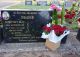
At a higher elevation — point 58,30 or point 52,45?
point 58,30

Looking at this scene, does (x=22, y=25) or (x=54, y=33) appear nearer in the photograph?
(x=54, y=33)

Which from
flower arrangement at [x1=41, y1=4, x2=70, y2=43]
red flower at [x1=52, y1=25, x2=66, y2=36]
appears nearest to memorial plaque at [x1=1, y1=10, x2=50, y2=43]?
flower arrangement at [x1=41, y1=4, x2=70, y2=43]

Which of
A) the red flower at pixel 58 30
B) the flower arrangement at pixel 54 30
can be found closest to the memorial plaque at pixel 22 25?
the flower arrangement at pixel 54 30

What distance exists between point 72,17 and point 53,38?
0.65 m

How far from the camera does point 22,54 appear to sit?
238 cm

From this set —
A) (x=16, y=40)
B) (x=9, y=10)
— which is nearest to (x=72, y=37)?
(x=16, y=40)

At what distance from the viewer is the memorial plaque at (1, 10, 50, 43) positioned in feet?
8.22

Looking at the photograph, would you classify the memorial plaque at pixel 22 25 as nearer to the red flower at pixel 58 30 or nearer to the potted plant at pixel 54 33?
the potted plant at pixel 54 33

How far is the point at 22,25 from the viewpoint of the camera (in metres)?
2.55

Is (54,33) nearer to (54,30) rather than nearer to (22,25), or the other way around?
(54,30)

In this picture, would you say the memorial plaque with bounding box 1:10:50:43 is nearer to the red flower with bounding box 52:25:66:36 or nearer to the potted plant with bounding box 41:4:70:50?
the potted plant with bounding box 41:4:70:50

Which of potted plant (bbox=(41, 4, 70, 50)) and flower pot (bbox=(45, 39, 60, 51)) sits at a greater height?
potted plant (bbox=(41, 4, 70, 50))

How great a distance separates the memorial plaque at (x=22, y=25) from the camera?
251cm

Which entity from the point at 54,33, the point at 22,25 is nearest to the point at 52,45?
the point at 54,33
